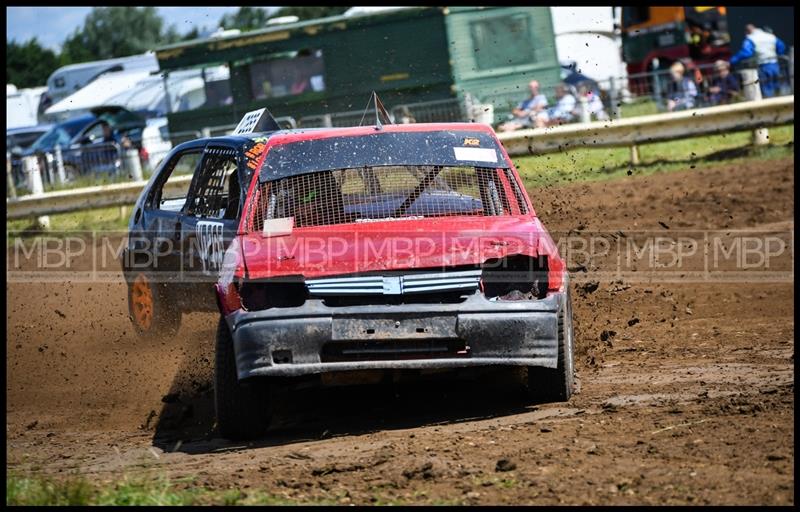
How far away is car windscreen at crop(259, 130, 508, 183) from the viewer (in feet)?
23.2

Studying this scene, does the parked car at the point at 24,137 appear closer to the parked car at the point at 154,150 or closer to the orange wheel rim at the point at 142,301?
the parked car at the point at 154,150

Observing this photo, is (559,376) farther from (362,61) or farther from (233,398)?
(362,61)

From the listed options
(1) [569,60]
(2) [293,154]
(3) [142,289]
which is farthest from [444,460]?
(1) [569,60]

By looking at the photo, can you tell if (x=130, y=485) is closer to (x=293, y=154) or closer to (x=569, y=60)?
(x=293, y=154)

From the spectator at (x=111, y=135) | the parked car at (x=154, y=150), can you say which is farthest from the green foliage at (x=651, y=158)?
the spectator at (x=111, y=135)

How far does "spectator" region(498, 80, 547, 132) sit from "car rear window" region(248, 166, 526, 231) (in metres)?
11.2

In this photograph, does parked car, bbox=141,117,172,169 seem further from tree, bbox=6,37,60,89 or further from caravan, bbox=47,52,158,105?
tree, bbox=6,37,60,89

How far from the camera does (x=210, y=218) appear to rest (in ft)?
25.0

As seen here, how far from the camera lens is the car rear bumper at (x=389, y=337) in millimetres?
5812

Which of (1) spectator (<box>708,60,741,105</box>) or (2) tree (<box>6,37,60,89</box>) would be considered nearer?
(1) spectator (<box>708,60,741,105</box>)

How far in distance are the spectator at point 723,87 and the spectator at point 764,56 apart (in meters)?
0.38

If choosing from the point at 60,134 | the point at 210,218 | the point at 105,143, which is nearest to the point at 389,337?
the point at 210,218

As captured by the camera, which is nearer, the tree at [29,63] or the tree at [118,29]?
the tree at [29,63]

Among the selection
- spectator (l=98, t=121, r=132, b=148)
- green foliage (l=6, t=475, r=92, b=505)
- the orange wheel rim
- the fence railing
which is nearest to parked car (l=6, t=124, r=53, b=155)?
spectator (l=98, t=121, r=132, b=148)
